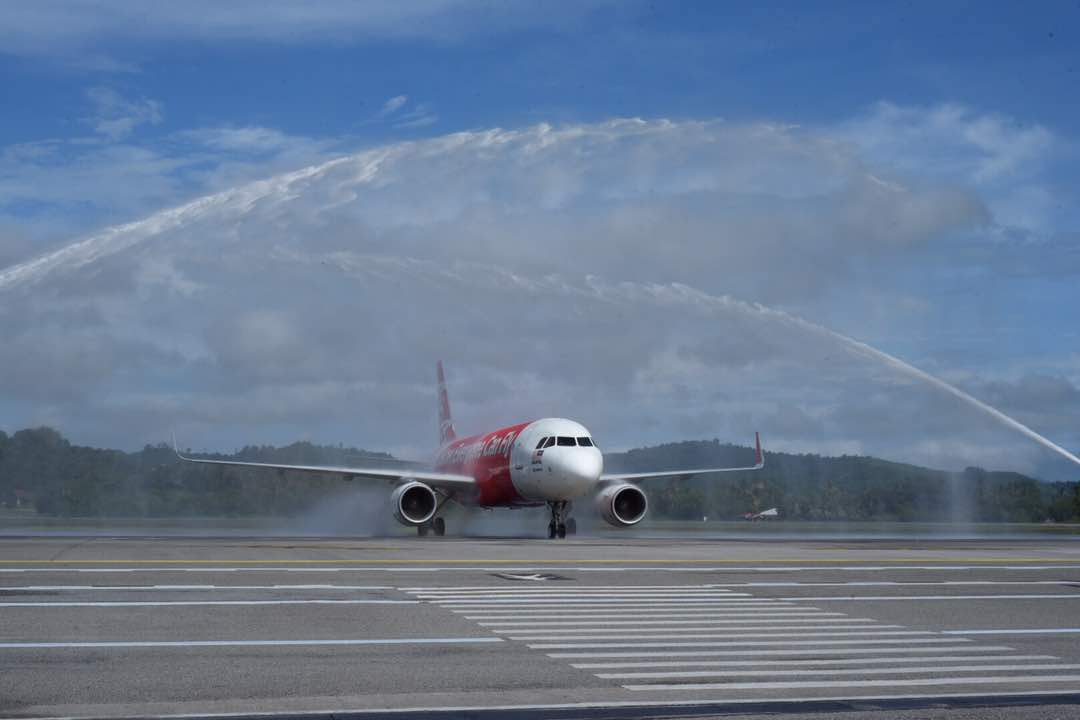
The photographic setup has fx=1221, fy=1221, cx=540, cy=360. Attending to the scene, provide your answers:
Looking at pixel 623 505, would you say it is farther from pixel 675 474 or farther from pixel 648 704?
pixel 648 704

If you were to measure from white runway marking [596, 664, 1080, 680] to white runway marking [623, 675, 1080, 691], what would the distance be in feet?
1.29

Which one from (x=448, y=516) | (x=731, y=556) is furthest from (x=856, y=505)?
(x=731, y=556)

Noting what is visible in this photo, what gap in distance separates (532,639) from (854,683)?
167 inches

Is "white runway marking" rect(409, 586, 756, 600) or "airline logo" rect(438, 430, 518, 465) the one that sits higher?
"airline logo" rect(438, 430, 518, 465)

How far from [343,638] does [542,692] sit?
4107 millimetres

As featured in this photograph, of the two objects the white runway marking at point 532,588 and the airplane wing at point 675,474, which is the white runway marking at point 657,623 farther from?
the airplane wing at point 675,474

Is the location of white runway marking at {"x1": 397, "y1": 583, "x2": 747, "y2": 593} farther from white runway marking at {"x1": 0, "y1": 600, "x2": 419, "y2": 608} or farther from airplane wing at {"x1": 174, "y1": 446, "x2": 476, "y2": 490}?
airplane wing at {"x1": 174, "y1": 446, "x2": 476, "y2": 490}

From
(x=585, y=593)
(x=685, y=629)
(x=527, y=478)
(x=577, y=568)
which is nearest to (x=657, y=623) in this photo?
(x=685, y=629)

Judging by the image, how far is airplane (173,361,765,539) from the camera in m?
44.0

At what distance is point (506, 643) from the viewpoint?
559 inches

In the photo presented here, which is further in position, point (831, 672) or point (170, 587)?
point (170, 587)

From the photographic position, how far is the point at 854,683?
11.6m

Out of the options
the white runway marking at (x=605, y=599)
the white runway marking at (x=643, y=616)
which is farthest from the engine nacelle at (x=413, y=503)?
Result: the white runway marking at (x=643, y=616)

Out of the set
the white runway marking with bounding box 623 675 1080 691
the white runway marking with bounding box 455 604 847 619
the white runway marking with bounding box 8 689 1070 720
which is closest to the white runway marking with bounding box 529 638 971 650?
the white runway marking with bounding box 623 675 1080 691
